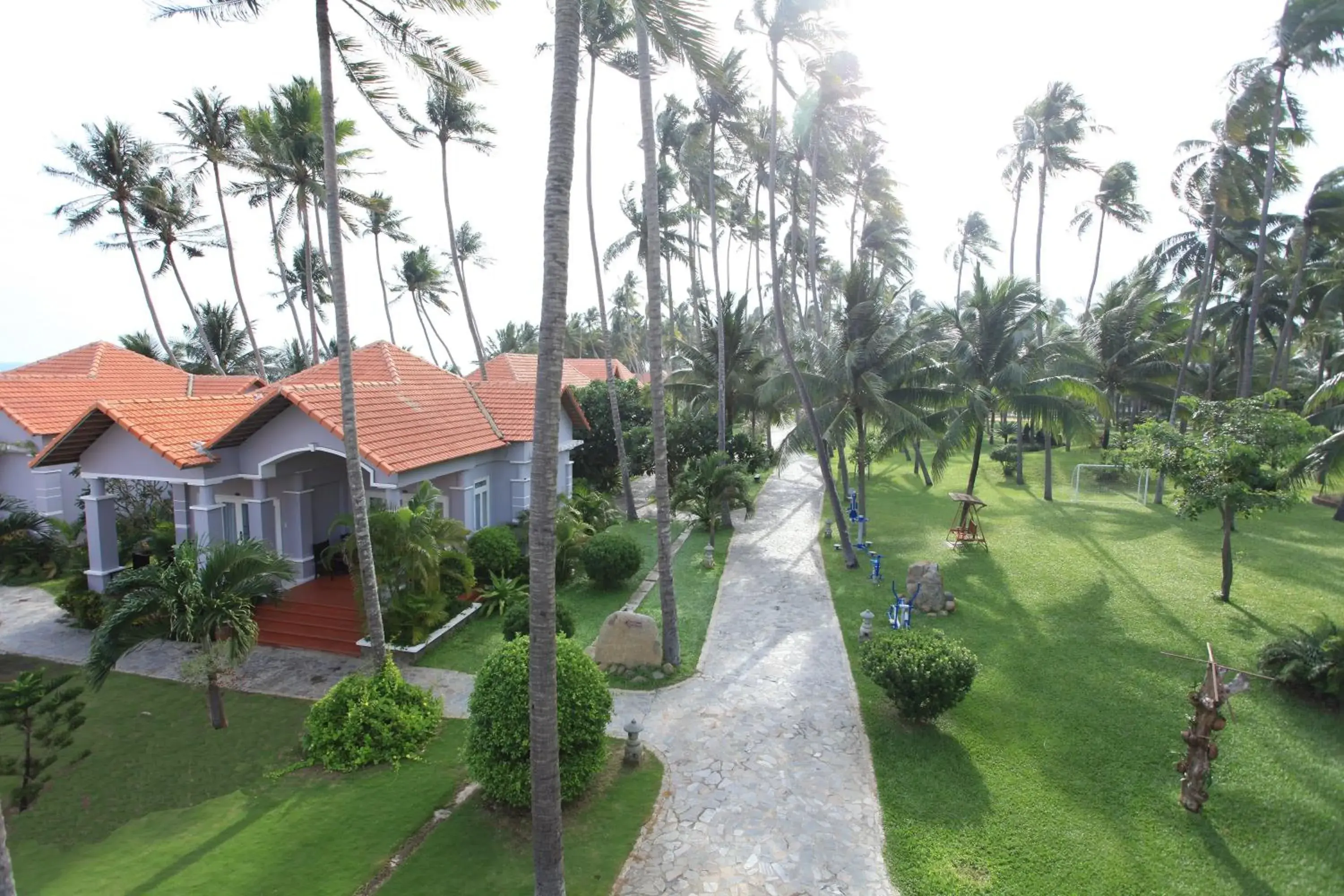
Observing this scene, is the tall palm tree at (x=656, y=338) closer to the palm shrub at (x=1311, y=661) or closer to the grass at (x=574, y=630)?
the grass at (x=574, y=630)

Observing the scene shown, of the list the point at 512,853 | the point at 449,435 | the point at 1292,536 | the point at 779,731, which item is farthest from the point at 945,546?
the point at 512,853

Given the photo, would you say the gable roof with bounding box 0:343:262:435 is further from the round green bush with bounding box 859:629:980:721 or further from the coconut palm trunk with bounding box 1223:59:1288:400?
the coconut palm trunk with bounding box 1223:59:1288:400

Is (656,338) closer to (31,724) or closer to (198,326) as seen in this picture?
(31,724)

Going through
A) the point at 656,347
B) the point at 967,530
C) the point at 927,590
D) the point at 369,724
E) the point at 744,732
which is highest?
the point at 656,347

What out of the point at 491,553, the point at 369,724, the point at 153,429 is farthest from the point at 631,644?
the point at 153,429

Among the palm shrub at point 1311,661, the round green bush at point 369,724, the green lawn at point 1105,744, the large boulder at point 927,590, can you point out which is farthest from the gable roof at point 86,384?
the palm shrub at point 1311,661

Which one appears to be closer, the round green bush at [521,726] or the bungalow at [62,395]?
the round green bush at [521,726]

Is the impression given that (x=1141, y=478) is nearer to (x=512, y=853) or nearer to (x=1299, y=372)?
(x=1299, y=372)
